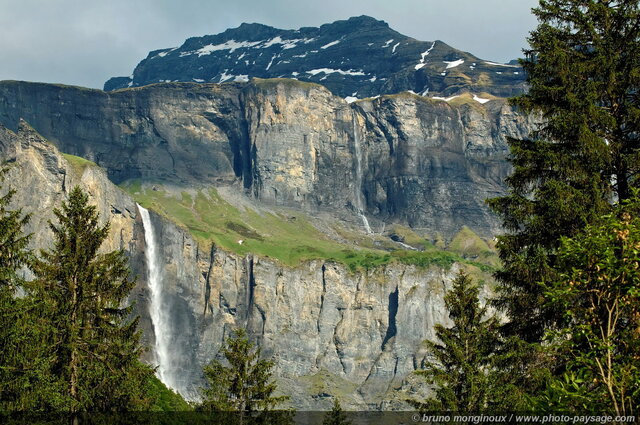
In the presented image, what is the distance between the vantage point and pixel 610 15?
23312 millimetres

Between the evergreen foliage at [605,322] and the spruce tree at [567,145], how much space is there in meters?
6.91

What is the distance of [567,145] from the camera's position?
22.5 metres

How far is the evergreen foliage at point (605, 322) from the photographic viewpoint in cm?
1241

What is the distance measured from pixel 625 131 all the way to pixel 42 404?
20.1 m

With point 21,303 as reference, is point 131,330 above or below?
below

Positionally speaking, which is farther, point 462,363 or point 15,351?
point 462,363

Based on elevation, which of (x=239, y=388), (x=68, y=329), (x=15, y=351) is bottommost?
(x=239, y=388)

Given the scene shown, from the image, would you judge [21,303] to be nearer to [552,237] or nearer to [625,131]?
[552,237]

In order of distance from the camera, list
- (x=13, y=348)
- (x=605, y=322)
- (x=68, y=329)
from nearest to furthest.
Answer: (x=605, y=322) < (x=13, y=348) < (x=68, y=329)

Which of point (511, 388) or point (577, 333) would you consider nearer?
point (577, 333)

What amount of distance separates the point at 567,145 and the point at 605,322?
1001 centimetres

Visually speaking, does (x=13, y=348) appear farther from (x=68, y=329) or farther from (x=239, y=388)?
(x=239, y=388)

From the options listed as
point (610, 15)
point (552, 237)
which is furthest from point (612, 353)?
Answer: point (610, 15)

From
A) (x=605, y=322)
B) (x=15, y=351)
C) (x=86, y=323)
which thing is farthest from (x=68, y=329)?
(x=605, y=322)
